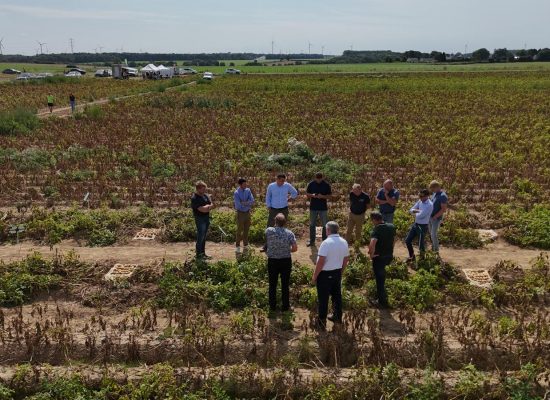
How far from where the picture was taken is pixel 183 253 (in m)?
9.78

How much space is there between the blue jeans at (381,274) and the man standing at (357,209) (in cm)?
204

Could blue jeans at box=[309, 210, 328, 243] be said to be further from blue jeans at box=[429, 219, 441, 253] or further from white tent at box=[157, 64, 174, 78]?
white tent at box=[157, 64, 174, 78]

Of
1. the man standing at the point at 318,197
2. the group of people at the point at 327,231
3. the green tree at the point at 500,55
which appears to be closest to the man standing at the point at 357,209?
the group of people at the point at 327,231

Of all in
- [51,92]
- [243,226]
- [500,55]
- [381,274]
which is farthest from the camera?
[500,55]

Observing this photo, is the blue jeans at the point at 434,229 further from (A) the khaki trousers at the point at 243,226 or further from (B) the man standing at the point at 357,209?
(A) the khaki trousers at the point at 243,226

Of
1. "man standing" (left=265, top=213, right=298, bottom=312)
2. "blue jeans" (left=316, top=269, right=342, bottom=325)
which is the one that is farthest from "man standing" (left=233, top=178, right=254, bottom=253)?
"blue jeans" (left=316, top=269, right=342, bottom=325)

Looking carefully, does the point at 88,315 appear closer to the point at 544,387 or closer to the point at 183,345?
the point at 183,345

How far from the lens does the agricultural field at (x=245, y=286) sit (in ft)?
19.6

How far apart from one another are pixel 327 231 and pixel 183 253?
12.9 feet

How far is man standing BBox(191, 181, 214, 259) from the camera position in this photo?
28.8ft

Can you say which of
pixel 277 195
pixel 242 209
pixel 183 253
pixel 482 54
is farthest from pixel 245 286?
pixel 482 54

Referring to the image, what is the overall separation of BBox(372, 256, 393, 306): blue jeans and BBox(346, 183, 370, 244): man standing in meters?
2.04

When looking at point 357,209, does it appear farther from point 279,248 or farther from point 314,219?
point 279,248

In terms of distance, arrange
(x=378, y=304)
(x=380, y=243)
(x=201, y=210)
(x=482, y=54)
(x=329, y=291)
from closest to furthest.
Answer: (x=329, y=291), (x=380, y=243), (x=378, y=304), (x=201, y=210), (x=482, y=54)
